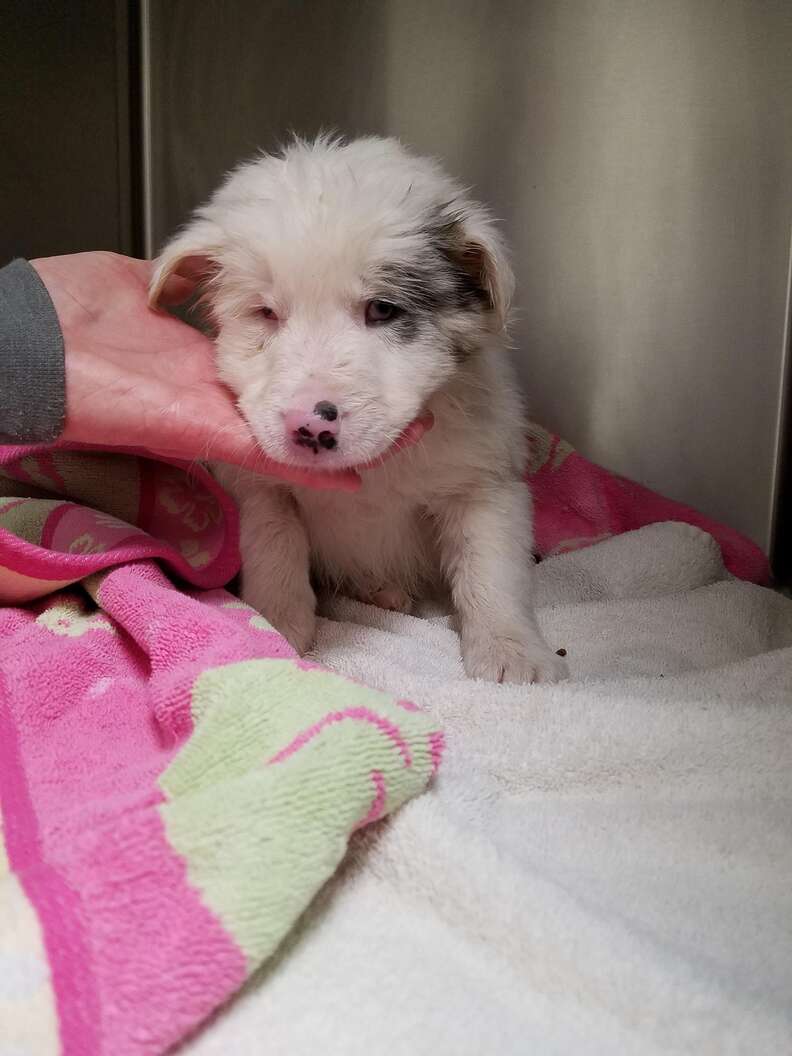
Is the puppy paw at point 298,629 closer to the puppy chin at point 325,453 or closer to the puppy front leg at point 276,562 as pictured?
the puppy front leg at point 276,562

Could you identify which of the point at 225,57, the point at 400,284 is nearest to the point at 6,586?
the point at 400,284

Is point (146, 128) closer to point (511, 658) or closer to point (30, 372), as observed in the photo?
point (30, 372)

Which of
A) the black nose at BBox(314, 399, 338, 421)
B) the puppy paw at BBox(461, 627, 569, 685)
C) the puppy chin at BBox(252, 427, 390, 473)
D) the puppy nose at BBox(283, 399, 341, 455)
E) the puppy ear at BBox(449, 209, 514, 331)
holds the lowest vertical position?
the puppy paw at BBox(461, 627, 569, 685)

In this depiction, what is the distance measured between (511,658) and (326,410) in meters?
0.59

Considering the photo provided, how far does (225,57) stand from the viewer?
107 inches

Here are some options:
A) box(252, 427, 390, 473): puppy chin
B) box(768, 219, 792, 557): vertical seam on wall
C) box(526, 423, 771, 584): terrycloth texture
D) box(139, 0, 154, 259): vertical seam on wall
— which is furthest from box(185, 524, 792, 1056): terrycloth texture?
box(139, 0, 154, 259): vertical seam on wall

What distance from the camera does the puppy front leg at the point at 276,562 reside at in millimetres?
1813

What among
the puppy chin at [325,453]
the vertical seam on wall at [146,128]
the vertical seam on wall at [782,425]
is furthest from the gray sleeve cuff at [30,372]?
the vertical seam on wall at [782,425]

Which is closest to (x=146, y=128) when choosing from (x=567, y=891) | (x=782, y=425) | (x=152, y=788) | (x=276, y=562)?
(x=276, y=562)

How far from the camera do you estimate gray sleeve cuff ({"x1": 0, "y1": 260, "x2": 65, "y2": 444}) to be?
150 centimetres

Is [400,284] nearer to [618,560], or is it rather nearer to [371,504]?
[371,504]

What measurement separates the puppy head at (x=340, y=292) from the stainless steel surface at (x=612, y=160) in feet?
2.81

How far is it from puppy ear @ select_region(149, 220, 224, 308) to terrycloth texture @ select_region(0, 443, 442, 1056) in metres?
0.52

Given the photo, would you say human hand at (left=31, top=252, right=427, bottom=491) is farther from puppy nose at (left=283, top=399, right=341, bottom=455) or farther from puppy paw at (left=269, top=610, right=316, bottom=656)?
puppy paw at (left=269, top=610, right=316, bottom=656)
